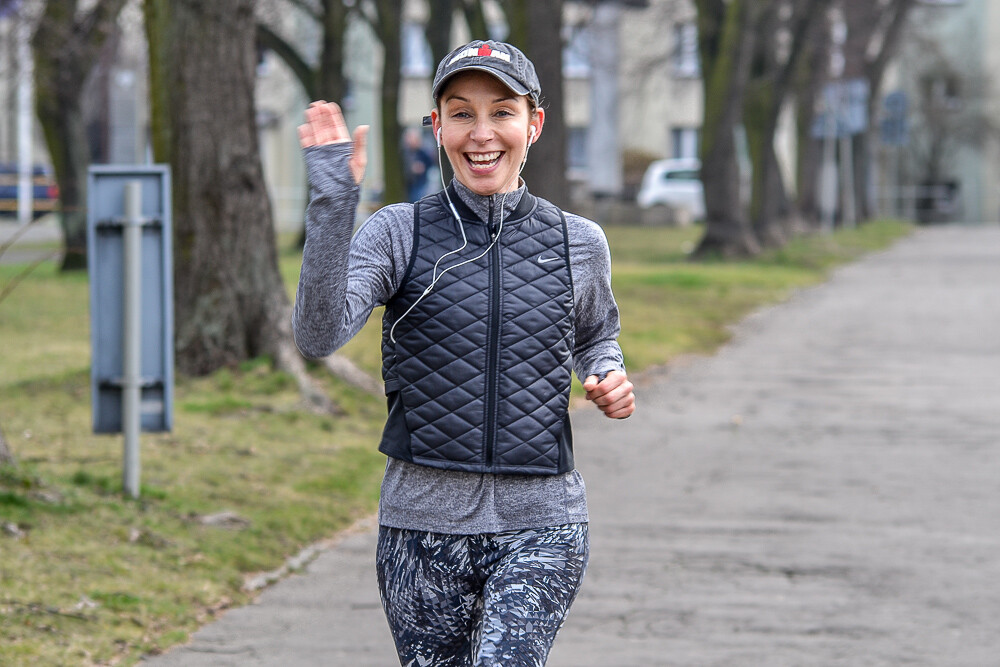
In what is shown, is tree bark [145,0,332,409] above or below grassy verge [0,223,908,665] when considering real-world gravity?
above

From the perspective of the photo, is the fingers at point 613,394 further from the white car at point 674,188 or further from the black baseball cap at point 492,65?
the white car at point 674,188

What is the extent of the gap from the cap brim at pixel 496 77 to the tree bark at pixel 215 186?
23.4ft

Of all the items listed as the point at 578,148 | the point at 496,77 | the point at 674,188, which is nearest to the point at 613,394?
the point at 496,77

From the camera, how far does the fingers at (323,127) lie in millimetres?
2945

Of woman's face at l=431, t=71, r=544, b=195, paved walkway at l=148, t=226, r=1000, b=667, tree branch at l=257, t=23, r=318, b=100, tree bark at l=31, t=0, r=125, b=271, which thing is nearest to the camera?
woman's face at l=431, t=71, r=544, b=195

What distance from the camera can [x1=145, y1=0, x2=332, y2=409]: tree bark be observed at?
10.4 m

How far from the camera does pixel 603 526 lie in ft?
24.7

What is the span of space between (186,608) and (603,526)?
2293 millimetres

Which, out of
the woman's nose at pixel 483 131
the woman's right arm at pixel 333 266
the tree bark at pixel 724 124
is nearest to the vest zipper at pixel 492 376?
the woman's right arm at pixel 333 266

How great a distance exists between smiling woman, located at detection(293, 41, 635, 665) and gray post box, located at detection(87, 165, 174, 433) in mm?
4247

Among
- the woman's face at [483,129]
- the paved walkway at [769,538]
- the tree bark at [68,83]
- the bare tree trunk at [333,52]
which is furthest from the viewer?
the bare tree trunk at [333,52]

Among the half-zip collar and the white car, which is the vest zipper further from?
the white car

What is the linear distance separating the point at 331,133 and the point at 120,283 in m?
4.68

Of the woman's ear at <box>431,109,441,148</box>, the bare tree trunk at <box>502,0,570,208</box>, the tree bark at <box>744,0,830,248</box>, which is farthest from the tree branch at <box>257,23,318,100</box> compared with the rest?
the woman's ear at <box>431,109,441,148</box>
